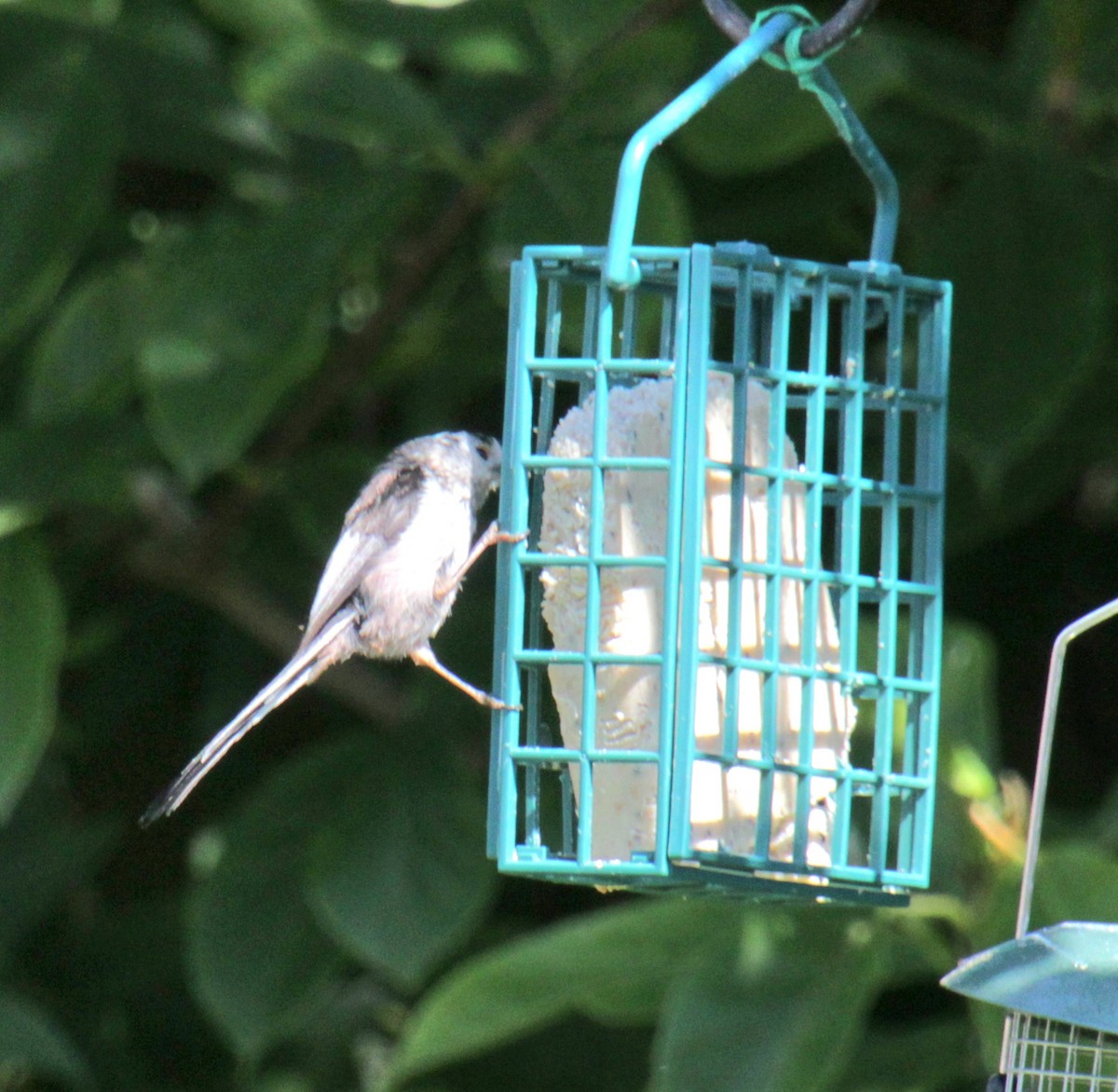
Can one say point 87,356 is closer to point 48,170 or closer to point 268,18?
point 48,170

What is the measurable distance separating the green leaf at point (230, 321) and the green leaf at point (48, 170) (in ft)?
0.75

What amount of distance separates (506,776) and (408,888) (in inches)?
55.1

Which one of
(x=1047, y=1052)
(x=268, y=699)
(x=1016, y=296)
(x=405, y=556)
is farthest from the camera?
(x=1016, y=296)

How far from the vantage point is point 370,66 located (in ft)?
14.3

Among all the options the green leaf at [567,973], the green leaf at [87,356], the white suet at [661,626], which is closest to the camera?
the white suet at [661,626]

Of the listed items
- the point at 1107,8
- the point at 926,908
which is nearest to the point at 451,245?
the point at 1107,8

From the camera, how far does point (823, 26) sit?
2.91 metres

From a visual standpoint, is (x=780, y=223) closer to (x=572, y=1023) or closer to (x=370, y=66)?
(x=370, y=66)

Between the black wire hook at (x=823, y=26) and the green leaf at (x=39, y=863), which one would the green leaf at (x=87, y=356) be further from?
the black wire hook at (x=823, y=26)

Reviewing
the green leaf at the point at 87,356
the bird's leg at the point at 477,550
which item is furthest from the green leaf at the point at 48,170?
the bird's leg at the point at 477,550

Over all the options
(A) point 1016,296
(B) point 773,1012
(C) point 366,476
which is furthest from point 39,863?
(A) point 1016,296

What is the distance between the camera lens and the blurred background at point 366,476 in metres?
4.23

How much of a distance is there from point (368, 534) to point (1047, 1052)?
1676mm

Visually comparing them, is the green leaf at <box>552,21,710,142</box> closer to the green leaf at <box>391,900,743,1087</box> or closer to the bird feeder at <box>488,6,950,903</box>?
the bird feeder at <box>488,6,950,903</box>
